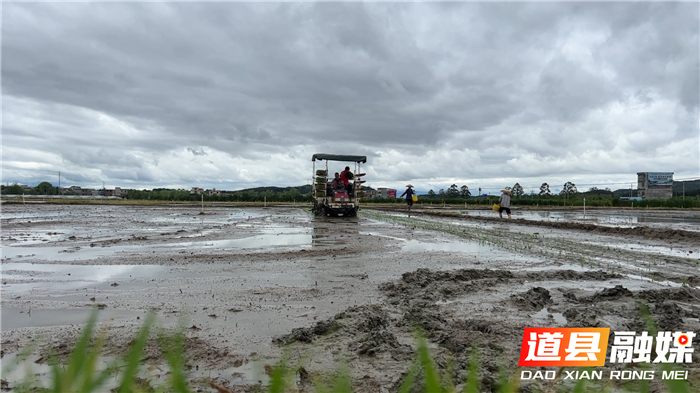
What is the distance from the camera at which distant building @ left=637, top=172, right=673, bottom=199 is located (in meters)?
49.1

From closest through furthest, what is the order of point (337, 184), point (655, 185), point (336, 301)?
point (336, 301), point (337, 184), point (655, 185)

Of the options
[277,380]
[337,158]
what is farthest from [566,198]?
[277,380]

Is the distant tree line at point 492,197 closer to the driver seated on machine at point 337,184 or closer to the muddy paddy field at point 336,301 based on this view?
the driver seated on machine at point 337,184

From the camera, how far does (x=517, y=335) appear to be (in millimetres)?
3828

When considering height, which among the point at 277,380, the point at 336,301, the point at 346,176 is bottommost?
the point at 336,301

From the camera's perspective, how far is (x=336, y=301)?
5117mm

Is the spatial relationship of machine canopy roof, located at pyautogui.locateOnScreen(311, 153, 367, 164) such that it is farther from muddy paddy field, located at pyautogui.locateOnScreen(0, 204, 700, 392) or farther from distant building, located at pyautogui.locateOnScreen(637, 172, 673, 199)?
distant building, located at pyautogui.locateOnScreen(637, 172, 673, 199)

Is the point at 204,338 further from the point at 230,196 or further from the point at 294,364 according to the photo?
the point at 230,196

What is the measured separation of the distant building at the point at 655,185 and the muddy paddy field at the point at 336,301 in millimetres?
48202

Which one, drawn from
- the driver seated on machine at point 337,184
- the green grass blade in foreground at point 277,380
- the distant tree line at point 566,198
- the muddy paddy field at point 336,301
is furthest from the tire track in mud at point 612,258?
the distant tree line at point 566,198

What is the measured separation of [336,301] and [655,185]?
2318 inches

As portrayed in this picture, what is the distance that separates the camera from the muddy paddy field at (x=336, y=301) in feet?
10.8

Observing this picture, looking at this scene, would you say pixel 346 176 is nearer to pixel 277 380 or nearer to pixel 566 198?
pixel 277 380

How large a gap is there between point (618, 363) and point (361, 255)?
20.7ft
